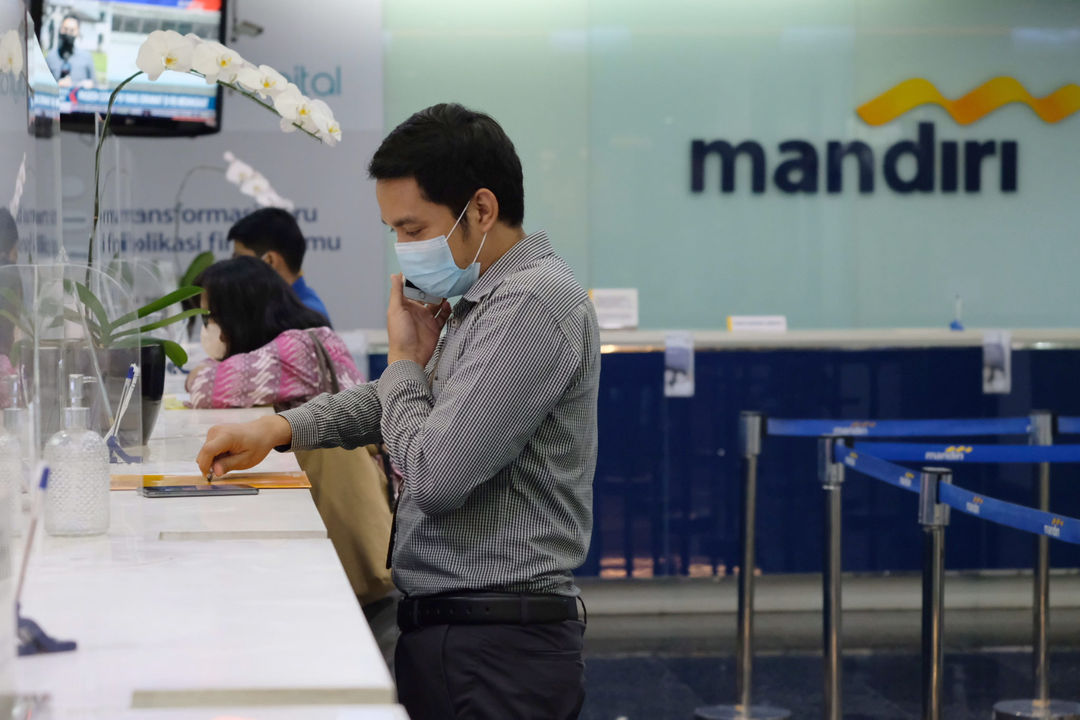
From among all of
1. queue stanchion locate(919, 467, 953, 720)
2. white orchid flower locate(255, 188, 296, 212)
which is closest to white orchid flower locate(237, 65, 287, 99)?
queue stanchion locate(919, 467, 953, 720)

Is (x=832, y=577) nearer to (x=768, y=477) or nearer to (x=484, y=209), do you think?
(x=768, y=477)

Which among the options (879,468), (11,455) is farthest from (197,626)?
(879,468)

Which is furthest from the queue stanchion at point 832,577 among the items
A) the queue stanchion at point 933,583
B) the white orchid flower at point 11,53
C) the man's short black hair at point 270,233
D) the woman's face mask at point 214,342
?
the white orchid flower at point 11,53

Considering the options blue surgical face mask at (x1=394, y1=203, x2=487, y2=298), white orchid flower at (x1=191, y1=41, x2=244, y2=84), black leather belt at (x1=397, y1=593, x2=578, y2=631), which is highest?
white orchid flower at (x1=191, y1=41, x2=244, y2=84)

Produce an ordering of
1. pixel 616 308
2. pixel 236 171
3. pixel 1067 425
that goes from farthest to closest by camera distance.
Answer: pixel 236 171 → pixel 616 308 → pixel 1067 425

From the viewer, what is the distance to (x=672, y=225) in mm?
7191

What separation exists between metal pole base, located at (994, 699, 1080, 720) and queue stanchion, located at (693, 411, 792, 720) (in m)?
0.63

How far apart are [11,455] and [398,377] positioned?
722 millimetres

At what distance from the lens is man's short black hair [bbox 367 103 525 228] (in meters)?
1.63

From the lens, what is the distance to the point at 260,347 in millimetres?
3186

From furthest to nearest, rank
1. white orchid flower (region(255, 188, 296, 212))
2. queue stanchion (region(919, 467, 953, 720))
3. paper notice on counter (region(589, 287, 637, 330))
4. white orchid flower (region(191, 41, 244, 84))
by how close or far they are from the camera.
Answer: white orchid flower (region(255, 188, 296, 212)), paper notice on counter (region(589, 287, 637, 330)), queue stanchion (region(919, 467, 953, 720)), white orchid flower (region(191, 41, 244, 84))

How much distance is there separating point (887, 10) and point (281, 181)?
3.57 meters

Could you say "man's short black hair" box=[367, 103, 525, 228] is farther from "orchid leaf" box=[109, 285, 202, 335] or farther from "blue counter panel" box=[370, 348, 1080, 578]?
"blue counter panel" box=[370, 348, 1080, 578]

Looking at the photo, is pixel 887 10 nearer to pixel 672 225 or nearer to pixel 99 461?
pixel 672 225
